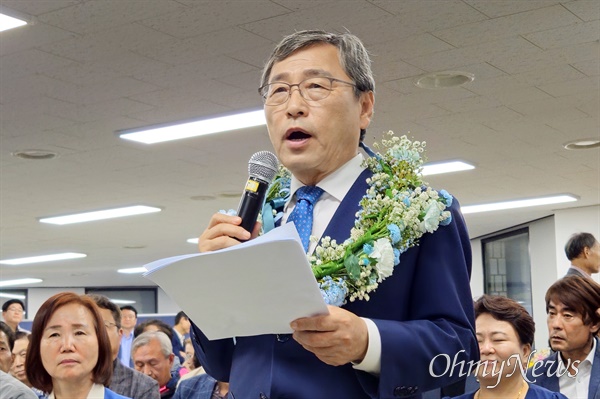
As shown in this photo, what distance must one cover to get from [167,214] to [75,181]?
8.79 feet

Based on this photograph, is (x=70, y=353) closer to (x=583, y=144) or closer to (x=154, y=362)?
(x=154, y=362)

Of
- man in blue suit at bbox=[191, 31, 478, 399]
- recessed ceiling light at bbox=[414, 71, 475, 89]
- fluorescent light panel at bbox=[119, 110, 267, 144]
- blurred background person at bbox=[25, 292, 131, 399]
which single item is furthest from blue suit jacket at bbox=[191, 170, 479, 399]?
fluorescent light panel at bbox=[119, 110, 267, 144]

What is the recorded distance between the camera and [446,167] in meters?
9.91

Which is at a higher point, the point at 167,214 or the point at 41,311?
the point at 167,214

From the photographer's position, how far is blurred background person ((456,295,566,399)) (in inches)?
135

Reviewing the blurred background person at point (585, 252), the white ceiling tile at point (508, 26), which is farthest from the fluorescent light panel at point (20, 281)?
the white ceiling tile at point (508, 26)

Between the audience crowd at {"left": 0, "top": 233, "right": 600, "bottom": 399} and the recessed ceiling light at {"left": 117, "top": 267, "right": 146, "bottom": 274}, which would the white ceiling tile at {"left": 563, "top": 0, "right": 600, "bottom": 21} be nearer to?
the audience crowd at {"left": 0, "top": 233, "right": 600, "bottom": 399}

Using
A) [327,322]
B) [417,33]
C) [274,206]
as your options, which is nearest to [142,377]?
[417,33]

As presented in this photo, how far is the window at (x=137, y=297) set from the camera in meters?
23.8

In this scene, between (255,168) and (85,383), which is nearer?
(255,168)

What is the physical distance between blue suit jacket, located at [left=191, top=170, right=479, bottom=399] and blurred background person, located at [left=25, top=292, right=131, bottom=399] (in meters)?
1.78

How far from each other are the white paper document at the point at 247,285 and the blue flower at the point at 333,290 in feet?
0.42

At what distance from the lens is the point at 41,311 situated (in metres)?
3.48

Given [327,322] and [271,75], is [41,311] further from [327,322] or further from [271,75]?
[327,322]
